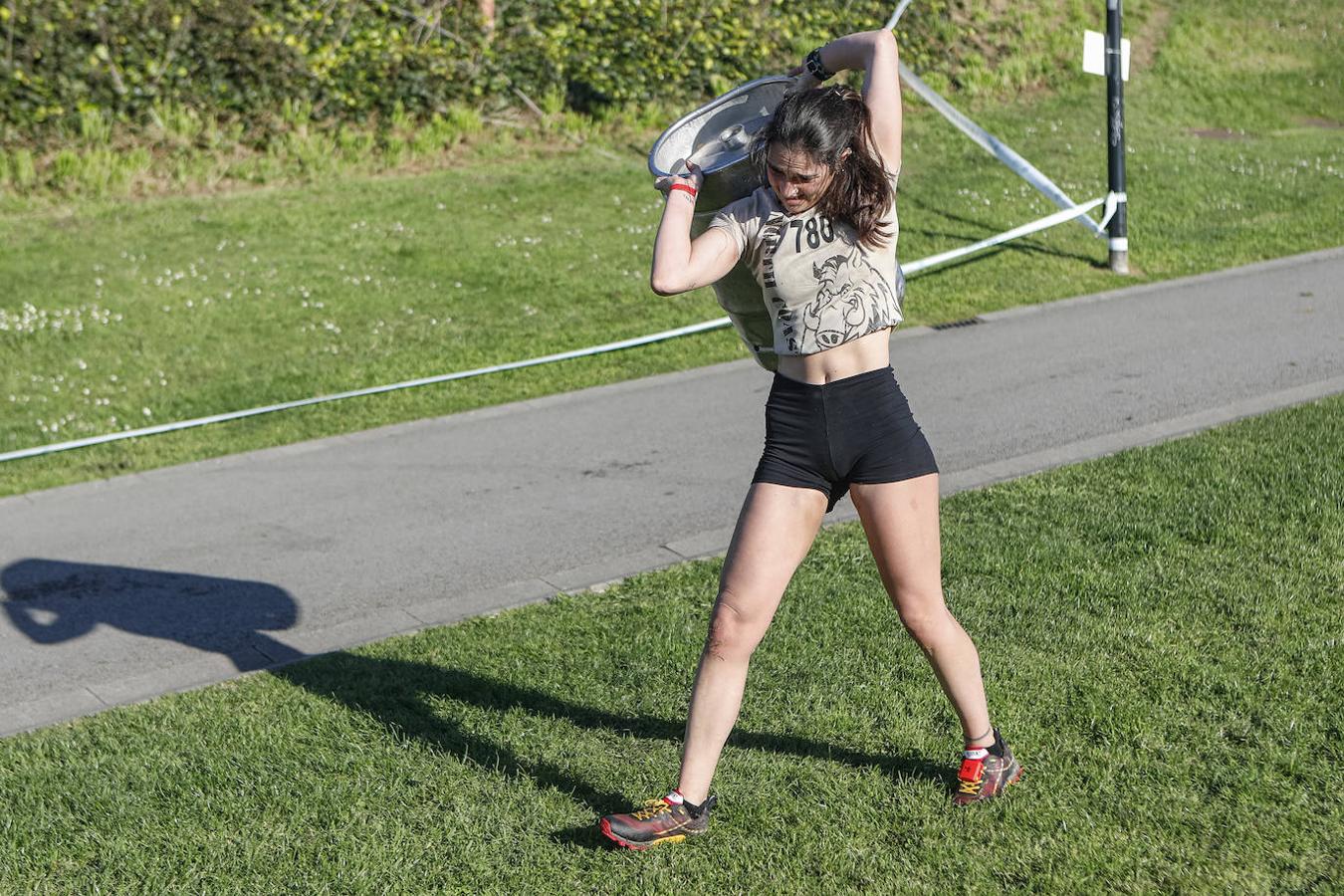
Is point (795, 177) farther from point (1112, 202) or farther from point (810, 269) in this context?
point (1112, 202)

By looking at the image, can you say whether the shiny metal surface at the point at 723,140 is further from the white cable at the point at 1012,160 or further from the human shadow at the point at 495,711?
the white cable at the point at 1012,160

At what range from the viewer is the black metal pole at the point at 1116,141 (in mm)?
10922

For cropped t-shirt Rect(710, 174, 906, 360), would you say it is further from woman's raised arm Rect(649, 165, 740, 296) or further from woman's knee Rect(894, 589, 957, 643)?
woman's knee Rect(894, 589, 957, 643)

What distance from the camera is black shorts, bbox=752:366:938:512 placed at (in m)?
3.76

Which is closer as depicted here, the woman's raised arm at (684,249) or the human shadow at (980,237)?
the woman's raised arm at (684,249)

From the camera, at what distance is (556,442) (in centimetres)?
805

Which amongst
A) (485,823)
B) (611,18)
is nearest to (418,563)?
(485,823)

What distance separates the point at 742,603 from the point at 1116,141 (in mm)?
8504

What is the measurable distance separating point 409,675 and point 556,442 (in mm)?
3164

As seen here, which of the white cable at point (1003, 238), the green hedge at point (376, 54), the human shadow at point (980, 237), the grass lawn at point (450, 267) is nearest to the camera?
the grass lawn at point (450, 267)

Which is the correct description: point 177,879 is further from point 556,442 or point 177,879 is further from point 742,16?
point 742,16

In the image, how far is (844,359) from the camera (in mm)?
3768

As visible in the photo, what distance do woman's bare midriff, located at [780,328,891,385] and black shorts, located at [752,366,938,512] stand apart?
0.06 ft

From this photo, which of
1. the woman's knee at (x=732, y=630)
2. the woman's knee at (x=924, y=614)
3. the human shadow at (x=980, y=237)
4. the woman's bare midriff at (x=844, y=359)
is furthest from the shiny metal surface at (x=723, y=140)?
the human shadow at (x=980, y=237)
